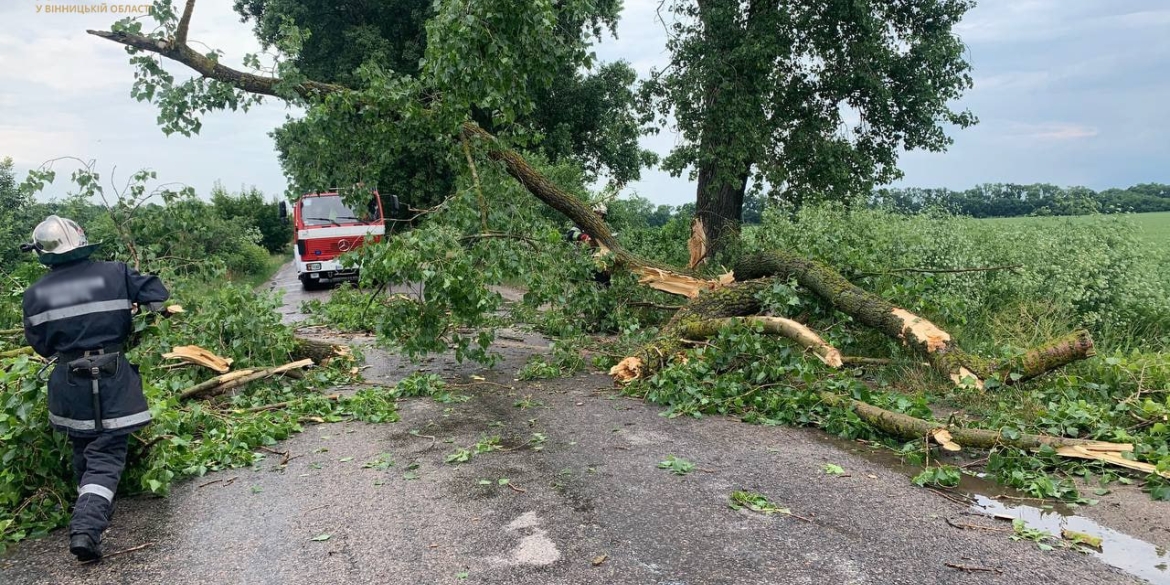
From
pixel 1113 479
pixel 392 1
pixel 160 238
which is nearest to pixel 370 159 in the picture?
pixel 160 238

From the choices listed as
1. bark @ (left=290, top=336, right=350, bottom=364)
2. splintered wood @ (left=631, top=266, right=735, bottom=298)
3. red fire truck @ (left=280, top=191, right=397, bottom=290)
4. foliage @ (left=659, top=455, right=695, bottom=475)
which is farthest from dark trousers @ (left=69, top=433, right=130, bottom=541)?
red fire truck @ (left=280, top=191, right=397, bottom=290)

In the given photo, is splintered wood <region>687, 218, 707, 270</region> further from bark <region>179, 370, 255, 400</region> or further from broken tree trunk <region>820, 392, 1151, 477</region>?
bark <region>179, 370, 255, 400</region>

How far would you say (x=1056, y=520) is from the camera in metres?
3.73

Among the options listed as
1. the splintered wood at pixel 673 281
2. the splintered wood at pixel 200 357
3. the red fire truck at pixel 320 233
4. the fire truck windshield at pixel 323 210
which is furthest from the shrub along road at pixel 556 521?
the fire truck windshield at pixel 323 210

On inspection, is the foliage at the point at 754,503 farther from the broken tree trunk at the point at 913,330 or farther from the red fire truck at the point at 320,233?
the red fire truck at the point at 320,233

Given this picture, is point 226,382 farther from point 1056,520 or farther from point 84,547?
point 1056,520

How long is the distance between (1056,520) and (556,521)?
2.44m

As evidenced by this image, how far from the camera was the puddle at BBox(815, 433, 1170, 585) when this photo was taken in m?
3.20

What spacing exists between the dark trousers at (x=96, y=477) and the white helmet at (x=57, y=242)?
93cm

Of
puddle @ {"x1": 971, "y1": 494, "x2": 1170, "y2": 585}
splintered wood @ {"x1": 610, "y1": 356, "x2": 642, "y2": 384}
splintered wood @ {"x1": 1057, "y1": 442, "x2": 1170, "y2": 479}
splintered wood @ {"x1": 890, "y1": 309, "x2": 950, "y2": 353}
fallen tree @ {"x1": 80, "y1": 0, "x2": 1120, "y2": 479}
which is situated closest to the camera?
puddle @ {"x1": 971, "y1": 494, "x2": 1170, "y2": 585}

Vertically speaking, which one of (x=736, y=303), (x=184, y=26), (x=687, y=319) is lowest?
(x=687, y=319)

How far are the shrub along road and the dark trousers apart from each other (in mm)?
184

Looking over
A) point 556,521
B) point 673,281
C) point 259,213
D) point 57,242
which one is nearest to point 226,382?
point 57,242

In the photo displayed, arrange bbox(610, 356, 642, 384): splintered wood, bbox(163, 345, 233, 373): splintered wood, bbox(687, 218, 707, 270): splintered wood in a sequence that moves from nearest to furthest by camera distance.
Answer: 1. bbox(163, 345, 233, 373): splintered wood
2. bbox(610, 356, 642, 384): splintered wood
3. bbox(687, 218, 707, 270): splintered wood
